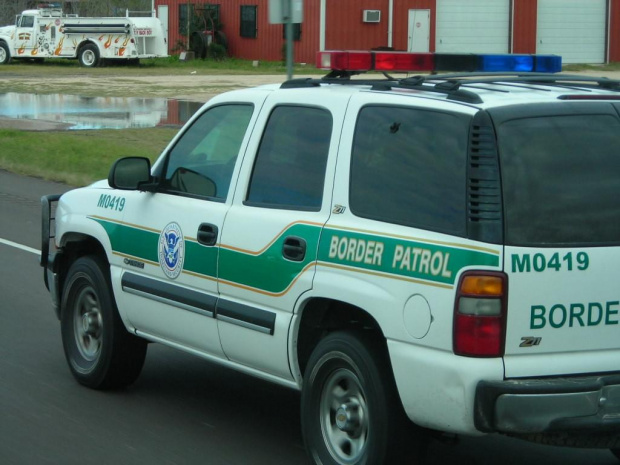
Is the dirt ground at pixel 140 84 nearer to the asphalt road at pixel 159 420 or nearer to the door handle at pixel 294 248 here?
the asphalt road at pixel 159 420

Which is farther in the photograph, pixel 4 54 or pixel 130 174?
pixel 4 54

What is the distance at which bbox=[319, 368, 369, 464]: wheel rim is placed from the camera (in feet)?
16.3

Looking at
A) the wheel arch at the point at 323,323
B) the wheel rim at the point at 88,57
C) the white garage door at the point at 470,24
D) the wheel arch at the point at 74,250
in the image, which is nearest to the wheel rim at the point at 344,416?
the wheel arch at the point at 323,323

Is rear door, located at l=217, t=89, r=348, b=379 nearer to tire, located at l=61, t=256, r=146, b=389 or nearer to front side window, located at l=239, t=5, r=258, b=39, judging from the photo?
tire, located at l=61, t=256, r=146, b=389

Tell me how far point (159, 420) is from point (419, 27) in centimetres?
4548

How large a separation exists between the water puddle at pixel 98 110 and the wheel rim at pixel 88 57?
1639 cm

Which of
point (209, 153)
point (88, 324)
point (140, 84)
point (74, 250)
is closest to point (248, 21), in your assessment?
point (140, 84)

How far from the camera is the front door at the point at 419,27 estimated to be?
165 feet

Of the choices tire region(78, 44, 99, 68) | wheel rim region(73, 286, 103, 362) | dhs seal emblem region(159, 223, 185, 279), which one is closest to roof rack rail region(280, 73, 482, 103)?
dhs seal emblem region(159, 223, 185, 279)

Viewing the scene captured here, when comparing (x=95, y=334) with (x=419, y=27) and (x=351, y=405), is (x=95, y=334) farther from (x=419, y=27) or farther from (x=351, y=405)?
(x=419, y=27)

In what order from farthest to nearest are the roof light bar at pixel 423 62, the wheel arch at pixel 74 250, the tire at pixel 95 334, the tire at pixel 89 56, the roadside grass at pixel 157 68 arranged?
the tire at pixel 89 56
the roadside grass at pixel 157 68
the wheel arch at pixel 74 250
the tire at pixel 95 334
the roof light bar at pixel 423 62

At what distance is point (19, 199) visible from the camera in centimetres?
1540

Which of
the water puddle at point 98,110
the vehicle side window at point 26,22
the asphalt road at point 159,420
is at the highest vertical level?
the vehicle side window at point 26,22

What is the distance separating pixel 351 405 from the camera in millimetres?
4996
